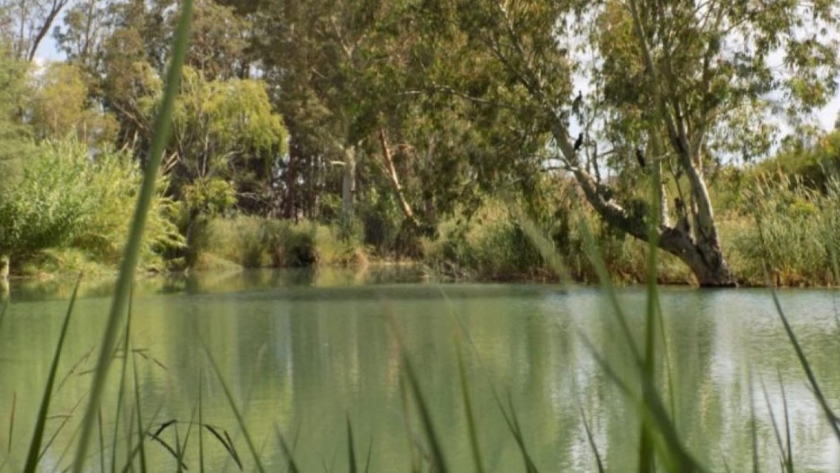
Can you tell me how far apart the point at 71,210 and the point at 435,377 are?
395 inches

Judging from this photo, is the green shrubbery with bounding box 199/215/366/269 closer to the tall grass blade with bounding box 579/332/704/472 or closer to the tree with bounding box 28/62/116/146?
the tree with bounding box 28/62/116/146

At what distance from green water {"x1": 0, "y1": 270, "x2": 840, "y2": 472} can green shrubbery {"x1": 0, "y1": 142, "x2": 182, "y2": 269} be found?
605 centimetres

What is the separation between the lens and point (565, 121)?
857cm

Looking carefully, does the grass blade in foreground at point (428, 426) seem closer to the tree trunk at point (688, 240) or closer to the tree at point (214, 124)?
the tree trunk at point (688, 240)

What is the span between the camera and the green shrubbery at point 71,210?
477 inches

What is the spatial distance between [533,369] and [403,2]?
6.30 metres

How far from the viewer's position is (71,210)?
12.4m

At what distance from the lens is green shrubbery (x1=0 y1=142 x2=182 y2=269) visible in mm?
12125

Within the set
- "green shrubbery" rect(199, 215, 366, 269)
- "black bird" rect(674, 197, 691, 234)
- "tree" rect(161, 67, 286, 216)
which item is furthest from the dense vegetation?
"tree" rect(161, 67, 286, 216)

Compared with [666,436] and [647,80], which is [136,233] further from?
[647,80]

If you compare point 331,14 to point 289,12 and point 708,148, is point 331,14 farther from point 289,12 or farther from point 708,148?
point 708,148

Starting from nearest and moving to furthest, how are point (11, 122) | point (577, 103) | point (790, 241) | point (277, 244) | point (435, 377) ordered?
point (435, 377) → point (790, 241) → point (577, 103) → point (11, 122) → point (277, 244)

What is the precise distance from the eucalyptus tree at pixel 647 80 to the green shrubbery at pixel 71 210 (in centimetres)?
463

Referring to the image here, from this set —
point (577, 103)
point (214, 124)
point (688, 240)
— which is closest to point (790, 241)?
point (688, 240)
